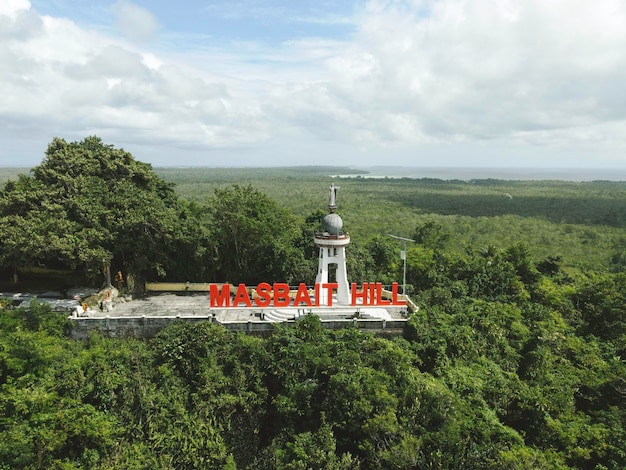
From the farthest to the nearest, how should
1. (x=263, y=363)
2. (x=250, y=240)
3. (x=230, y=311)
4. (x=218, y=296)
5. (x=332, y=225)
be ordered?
(x=250, y=240) → (x=332, y=225) → (x=230, y=311) → (x=218, y=296) → (x=263, y=363)

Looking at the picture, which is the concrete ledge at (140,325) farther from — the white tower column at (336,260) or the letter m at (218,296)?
the white tower column at (336,260)

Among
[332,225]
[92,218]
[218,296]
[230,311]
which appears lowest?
[230,311]

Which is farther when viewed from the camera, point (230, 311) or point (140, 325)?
point (230, 311)

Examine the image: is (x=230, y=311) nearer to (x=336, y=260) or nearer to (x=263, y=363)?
(x=263, y=363)

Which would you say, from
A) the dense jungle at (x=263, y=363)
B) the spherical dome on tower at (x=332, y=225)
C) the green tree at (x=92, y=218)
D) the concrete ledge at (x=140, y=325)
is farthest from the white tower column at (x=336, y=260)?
the green tree at (x=92, y=218)

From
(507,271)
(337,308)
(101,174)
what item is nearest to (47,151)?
(101,174)

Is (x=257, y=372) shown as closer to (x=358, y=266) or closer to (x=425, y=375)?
(x=425, y=375)

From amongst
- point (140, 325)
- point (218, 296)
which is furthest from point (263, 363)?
point (140, 325)
